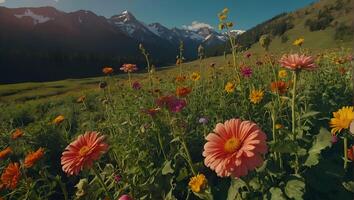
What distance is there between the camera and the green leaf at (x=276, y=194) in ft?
7.09

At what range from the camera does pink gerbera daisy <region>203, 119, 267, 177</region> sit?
5.91 ft

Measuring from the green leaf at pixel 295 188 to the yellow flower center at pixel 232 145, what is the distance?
1.70 ft

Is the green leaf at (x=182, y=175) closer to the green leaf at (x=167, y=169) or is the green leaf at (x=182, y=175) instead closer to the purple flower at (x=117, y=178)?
the green leaf at (x=167, y=169)

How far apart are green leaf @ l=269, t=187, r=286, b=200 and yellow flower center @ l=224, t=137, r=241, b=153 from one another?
48 centimetres

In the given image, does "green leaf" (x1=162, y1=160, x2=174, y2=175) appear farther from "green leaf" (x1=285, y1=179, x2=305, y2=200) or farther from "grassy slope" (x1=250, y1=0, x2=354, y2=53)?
"grassy slope" (x1=250, y1=0, x2=354, y2=53)

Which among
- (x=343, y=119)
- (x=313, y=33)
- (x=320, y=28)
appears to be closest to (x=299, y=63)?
(x=343, y=119)

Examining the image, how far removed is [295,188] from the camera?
220 cm

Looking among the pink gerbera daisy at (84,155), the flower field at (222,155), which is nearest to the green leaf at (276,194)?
the flower field at (222,155)

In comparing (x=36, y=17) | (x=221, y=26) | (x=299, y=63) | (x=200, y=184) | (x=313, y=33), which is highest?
(x=36, y=17)

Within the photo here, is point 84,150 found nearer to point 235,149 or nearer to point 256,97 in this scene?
point 235,149

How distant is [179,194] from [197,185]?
1134mm

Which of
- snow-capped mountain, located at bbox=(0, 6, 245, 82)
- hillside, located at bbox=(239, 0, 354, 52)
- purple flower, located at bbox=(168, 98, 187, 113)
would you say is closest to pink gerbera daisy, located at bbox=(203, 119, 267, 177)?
purple flower, located at bbox=(168, 98, 187, 113)

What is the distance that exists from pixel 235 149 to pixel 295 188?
0.56 meters

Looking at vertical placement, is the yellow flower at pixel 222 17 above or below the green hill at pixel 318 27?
below
